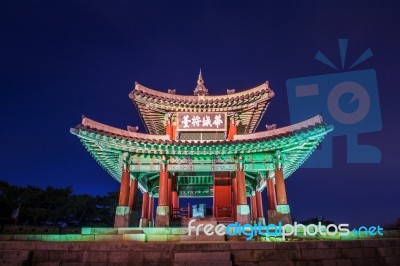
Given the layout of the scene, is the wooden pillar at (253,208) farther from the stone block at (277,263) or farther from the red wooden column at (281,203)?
the stone block at (277,263)

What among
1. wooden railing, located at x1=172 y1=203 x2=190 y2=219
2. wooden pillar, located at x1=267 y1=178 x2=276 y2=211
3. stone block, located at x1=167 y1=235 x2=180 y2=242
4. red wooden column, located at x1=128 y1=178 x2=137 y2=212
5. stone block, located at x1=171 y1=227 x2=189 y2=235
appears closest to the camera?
stone block, located at x1=167 y1=235 x2=180 y2=242

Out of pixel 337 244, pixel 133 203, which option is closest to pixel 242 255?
pixel 337 244

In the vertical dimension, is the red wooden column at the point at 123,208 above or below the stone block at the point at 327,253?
above

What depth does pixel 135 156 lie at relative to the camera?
22.7 meters

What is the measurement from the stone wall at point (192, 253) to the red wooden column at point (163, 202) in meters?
8.60

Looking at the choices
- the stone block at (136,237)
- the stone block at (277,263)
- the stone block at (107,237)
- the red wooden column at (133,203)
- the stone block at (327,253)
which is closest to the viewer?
the stone block at (277,263)

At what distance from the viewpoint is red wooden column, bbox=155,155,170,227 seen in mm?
20270

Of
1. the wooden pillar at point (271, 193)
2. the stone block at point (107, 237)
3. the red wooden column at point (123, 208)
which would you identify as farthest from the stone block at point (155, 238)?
the wooden pillar at point (271, 193)

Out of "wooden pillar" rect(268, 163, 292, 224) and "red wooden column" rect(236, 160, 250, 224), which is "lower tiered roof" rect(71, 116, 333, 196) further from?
"wooden pillar" rect(268, 163, 292, 224)

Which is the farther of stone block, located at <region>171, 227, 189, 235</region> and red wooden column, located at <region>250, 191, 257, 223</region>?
red wooden column, located at <region>250, 191, 257, 223</region>

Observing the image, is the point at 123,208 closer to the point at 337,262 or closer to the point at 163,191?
the point at 163,191

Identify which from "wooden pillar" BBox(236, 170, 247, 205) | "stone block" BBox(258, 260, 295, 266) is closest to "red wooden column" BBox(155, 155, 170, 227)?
"wooden pillar" BBox(236, 170, 247, 205)

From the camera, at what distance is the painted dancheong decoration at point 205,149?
67.1ft

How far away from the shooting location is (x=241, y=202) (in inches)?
815
